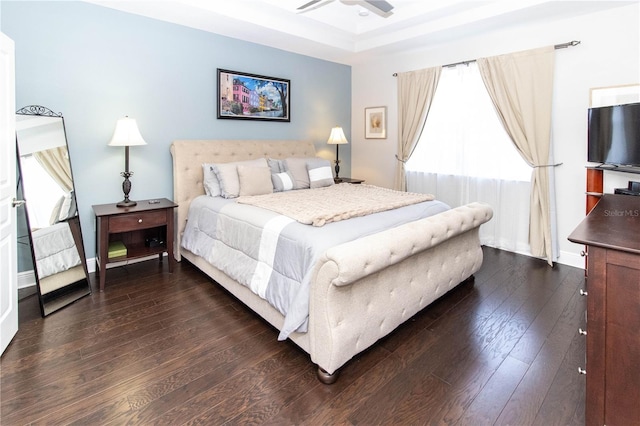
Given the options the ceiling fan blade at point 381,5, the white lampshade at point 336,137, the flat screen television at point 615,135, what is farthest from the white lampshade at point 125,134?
the flat screen television at point 615,135

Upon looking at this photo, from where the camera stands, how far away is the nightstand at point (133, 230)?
312cm

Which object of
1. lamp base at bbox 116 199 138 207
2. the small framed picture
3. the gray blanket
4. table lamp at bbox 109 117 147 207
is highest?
the small framed picture

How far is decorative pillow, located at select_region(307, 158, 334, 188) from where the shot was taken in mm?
4254

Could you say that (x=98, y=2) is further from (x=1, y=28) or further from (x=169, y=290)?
(x=169, y=290)

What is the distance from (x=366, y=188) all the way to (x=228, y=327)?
85.2 inches

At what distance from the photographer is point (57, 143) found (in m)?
3.04

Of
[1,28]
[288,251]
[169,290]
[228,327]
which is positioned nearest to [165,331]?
[228,327]

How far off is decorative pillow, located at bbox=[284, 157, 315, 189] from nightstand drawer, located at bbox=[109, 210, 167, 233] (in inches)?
58.1

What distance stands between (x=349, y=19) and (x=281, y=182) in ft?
7.27

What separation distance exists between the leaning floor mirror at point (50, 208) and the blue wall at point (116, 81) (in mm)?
246

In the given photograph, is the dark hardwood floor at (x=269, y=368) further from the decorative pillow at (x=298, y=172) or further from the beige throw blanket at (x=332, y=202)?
the decorative pillow at (x=298, y=172)

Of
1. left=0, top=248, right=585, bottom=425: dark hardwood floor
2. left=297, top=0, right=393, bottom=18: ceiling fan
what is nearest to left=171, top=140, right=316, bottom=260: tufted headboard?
left=0, top=248, right=585, bottom=425: dark hardwood floor

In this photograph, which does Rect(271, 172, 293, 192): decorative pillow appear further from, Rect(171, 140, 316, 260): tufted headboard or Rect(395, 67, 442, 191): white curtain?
Rect(395, 67, 442, 191): white curtain

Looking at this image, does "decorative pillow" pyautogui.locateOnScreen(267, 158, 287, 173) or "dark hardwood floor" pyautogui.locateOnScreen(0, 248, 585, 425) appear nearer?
"dark hardwood floor" pyautogui.locateOnScreen(0, 248, 585, 425)
